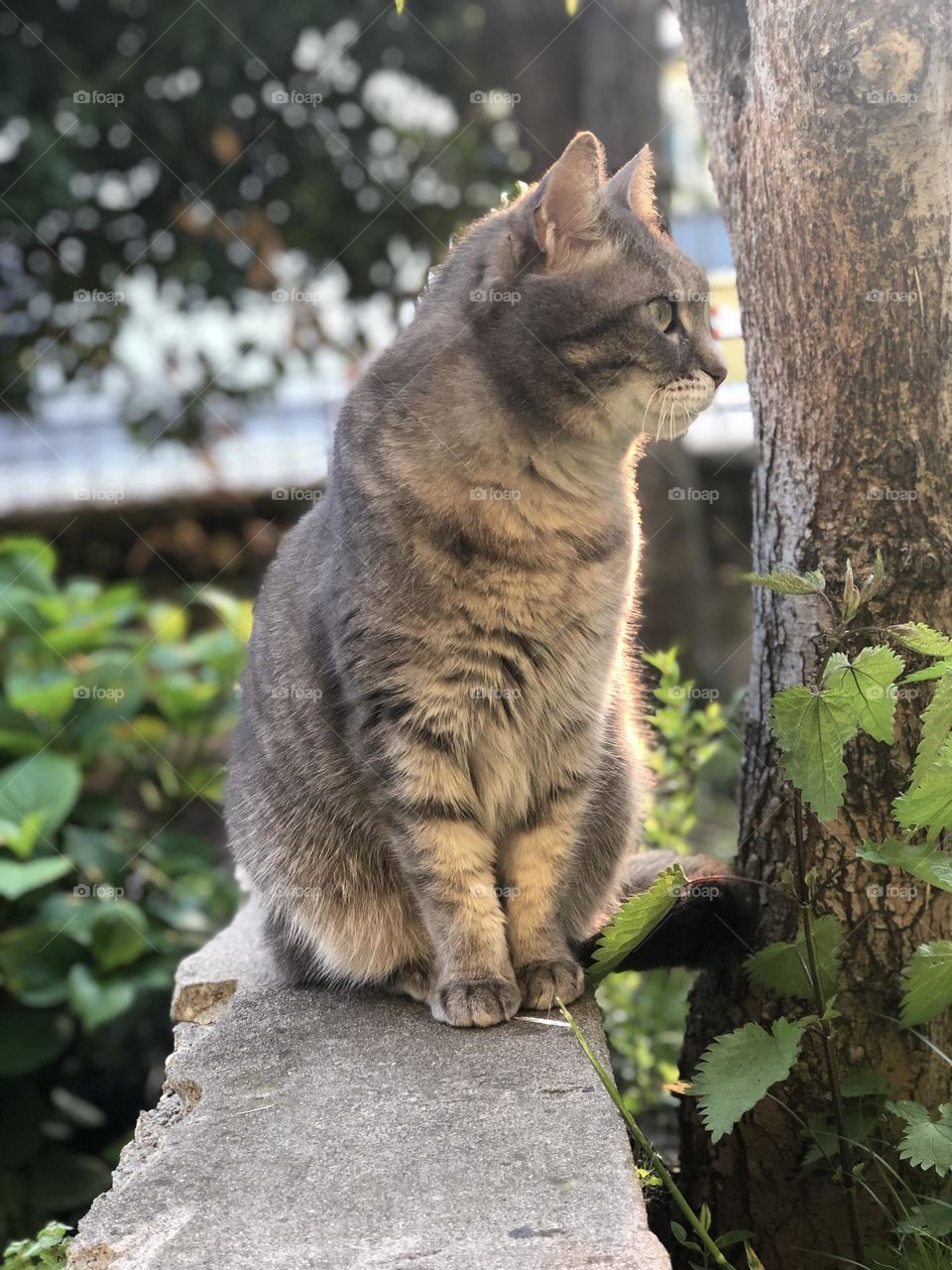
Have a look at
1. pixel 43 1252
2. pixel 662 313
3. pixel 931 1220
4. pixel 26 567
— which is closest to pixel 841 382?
pixel 662 313

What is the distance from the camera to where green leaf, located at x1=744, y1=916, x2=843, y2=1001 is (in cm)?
202

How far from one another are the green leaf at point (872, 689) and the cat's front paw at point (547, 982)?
764 mm

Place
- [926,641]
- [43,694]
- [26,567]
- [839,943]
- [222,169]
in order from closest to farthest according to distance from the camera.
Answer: [926,641]
[839,943]
[43,694]
[26,567]
[222,169]

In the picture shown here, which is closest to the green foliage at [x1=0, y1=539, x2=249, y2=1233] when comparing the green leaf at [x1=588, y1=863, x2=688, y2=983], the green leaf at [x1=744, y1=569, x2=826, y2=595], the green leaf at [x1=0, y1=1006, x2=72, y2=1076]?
the green leaf at [x1=0, y1=1006, x2=72, y2=1076]

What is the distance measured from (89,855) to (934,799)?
271 cm

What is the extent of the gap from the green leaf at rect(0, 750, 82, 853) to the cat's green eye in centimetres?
228

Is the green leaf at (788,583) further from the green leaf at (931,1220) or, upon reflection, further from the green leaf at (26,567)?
the green leaf at (26,567)

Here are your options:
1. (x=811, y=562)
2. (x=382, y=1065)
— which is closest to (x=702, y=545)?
(x=811, y=562)

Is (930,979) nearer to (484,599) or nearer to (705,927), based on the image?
(705,927)

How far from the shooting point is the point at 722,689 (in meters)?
5.11

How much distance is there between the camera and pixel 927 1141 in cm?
180

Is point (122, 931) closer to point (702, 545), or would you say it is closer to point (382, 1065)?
point (382, 1065)

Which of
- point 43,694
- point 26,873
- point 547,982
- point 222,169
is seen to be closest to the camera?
point 547,982

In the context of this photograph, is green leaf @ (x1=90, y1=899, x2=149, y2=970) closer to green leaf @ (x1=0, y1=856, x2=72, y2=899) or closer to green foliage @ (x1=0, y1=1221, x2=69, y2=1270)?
green leaf @ (x1=0, y1=856, x2=72, y2=899)
